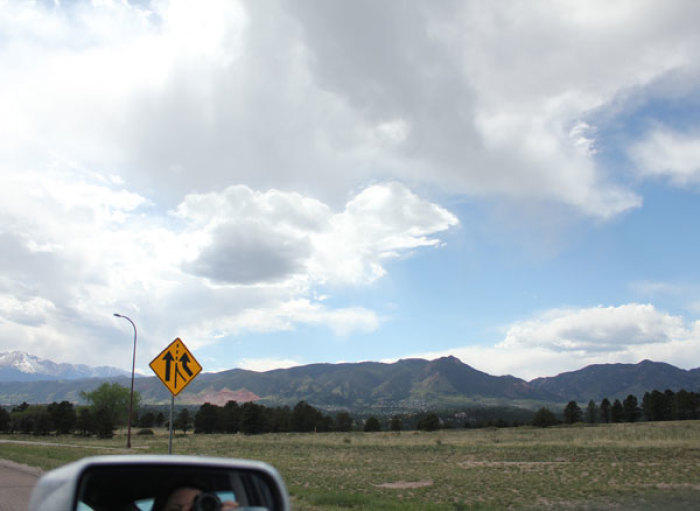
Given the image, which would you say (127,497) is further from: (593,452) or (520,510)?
(593,452)

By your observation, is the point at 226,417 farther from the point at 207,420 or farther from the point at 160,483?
the point at 160,483

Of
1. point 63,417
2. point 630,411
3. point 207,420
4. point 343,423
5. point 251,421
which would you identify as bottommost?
point 343,423

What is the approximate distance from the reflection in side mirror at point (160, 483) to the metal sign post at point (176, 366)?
12901 millimetres

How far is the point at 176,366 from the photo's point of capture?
641 inches

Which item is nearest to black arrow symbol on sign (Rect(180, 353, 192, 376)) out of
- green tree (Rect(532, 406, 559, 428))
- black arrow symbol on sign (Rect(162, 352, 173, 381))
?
black arrow symbol on sign (Rect(162, 352, 173, 381))

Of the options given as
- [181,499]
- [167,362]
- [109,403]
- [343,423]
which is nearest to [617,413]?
[343,423]

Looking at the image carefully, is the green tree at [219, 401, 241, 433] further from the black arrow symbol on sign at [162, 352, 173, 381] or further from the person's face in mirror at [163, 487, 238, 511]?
the person's face in mirror at [163, 487, 238, 511]

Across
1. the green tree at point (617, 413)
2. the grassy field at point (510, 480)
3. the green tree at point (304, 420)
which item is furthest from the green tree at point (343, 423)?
the grassy field at point (510, 480)

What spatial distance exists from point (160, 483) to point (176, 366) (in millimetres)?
13620

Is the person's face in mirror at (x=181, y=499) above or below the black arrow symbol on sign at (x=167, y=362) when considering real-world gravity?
below

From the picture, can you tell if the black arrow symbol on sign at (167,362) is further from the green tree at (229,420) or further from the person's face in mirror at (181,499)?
the green tree at (229,420)

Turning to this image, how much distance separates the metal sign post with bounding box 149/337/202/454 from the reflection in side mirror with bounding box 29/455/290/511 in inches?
508

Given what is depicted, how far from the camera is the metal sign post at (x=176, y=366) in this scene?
16.0 m

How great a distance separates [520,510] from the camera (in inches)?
682
